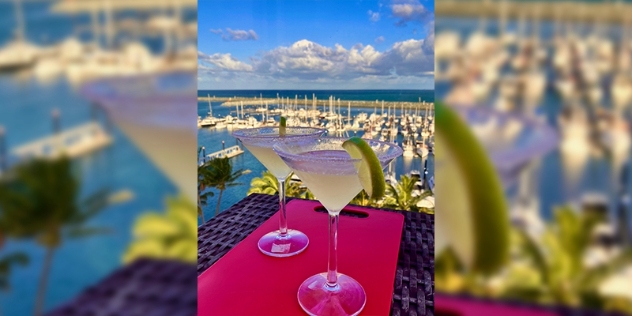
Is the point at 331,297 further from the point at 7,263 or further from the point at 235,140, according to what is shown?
the point at 235,140

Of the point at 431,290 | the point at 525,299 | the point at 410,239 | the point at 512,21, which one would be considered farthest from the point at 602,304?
the point at 410,239

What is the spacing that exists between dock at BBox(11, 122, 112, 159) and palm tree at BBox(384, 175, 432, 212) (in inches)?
136

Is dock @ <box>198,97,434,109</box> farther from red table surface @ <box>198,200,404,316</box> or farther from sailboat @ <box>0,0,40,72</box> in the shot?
sailboat @ <box>0,0,40,72</box>

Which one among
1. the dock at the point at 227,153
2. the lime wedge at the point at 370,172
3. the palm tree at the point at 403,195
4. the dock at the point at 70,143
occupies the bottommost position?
the palm tree at the point at 403,195

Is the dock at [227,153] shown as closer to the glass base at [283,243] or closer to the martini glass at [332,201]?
the glass base at [283,243]

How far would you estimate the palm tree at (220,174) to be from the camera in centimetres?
335

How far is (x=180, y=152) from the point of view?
327 mm

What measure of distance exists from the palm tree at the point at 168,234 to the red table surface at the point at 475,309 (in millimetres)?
234

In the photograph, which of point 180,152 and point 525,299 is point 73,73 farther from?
point 525,299

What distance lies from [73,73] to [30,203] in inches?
3.2

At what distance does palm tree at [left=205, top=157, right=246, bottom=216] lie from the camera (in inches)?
132

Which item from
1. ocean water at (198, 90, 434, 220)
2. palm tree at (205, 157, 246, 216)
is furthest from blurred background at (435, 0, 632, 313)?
palm tree at (205, 157, 246, 216)

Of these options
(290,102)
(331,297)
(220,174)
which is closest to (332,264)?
(331,297)

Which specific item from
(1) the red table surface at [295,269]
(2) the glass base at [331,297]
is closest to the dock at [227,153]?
(1) the red table surface at [295,269]
